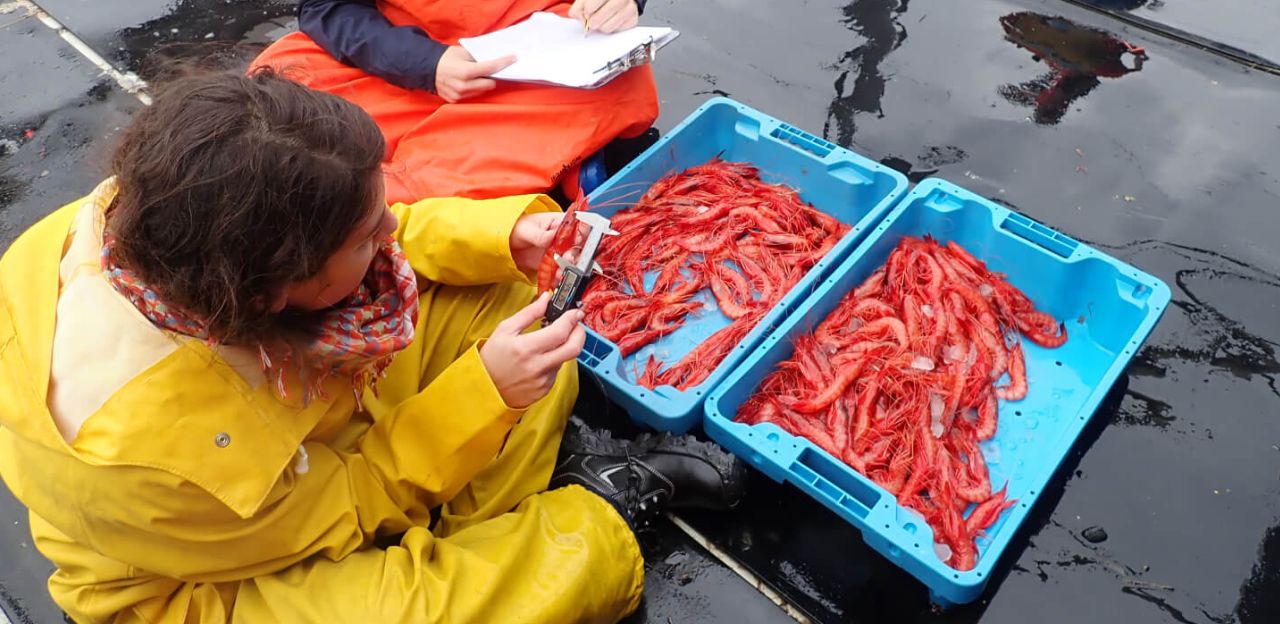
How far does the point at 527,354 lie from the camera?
6.34 ft

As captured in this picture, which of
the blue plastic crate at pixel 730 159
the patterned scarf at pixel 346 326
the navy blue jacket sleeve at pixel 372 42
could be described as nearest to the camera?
the patterned scarf at pixel 346 326

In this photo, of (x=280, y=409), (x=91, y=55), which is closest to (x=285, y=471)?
(x=280, y=409)

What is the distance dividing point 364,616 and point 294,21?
3417mm

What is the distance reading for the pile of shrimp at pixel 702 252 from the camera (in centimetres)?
288

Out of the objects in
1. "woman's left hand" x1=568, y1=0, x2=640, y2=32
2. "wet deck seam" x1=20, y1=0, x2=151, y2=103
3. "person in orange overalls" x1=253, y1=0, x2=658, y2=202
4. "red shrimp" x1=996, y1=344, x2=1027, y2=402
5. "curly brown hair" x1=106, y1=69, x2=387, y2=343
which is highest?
"curly brown hair" x1=106, y1=69, x2=387, y2=343

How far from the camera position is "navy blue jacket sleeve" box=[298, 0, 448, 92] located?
9.86ft

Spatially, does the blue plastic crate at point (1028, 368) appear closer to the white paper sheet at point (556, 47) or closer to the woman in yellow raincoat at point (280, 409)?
the woman in yellow raincoat at point (280, 409)

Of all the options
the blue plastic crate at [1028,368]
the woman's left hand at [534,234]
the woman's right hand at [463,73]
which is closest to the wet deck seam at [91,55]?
the woman's right hand at [463,73]

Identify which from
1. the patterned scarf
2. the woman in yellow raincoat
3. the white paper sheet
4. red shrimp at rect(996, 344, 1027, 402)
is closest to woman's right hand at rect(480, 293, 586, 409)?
the woman in yellow raincoat

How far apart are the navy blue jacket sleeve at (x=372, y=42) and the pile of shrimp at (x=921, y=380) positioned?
1.61 meters

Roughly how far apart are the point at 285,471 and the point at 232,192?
25.2 inches

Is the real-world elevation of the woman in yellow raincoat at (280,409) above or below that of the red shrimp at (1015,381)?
above

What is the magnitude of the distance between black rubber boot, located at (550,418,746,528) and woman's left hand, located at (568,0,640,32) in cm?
154

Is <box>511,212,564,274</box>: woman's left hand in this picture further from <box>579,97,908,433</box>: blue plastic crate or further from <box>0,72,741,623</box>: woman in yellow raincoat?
<box>579,97,908,433</box>: blue plastic crate
